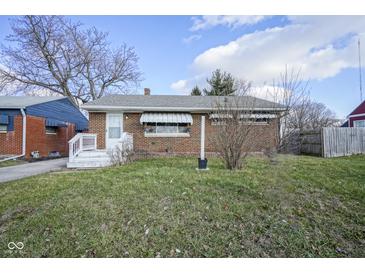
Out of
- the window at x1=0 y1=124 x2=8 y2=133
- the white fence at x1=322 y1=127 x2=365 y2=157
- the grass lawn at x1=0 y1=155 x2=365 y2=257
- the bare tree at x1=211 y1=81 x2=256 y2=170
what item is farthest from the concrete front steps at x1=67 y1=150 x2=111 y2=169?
the white fence at x1=322 y1=127 x2=365 y2=157

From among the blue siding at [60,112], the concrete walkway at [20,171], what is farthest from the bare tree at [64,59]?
the concrete walkway at [20,171]

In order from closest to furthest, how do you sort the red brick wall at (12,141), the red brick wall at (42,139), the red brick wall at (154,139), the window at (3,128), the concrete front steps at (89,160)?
1. the concrete front steps at (89,160)
2. the red brick wall at (154,139)
3. the red brick wall at (12,141)
4. the window at (3,128)
5. the red brick wall at (42,139)

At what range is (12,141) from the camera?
12.3 meters

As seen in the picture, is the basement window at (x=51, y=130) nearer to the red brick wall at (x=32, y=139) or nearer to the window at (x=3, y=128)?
the red brick wall at (x=32, y=139)

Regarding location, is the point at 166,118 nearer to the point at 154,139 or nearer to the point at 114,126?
the point at 154,139

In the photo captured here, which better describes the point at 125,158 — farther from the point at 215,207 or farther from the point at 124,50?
the point at 124,50

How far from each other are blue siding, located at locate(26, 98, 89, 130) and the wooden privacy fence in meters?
18.6

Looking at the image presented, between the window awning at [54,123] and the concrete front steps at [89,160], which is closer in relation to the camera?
the concrete front steps at [89,160]

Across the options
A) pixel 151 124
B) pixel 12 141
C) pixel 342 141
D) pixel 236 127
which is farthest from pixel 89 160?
pixel 342 141

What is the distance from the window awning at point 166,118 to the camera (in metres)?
11.5

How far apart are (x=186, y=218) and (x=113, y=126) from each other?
31.8 feet

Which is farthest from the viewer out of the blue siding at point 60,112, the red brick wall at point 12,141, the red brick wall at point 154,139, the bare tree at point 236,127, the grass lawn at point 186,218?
the blue siding at point 60,112

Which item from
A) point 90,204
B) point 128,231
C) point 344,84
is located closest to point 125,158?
point 90,204

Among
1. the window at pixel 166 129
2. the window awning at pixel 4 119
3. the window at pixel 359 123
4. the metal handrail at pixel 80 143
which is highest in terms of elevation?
the window at pixel 359 123
